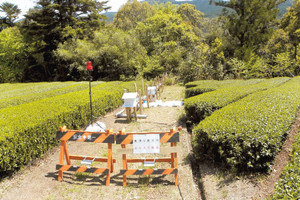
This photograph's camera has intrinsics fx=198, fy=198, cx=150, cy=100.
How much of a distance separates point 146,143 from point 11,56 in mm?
31928

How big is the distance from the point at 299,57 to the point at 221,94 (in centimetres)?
1425

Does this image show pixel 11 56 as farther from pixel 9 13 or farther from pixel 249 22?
pixel 249 22

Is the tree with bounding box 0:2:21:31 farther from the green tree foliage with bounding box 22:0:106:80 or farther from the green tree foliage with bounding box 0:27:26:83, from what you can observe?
the green tree foliage with bounding box 22:0:106:80

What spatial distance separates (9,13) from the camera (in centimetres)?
3603

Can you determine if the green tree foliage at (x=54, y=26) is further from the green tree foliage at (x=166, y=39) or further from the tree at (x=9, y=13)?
the tree at (x=9, y=13)

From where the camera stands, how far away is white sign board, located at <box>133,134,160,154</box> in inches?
152

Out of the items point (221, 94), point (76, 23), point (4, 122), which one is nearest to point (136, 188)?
point (4, 122)

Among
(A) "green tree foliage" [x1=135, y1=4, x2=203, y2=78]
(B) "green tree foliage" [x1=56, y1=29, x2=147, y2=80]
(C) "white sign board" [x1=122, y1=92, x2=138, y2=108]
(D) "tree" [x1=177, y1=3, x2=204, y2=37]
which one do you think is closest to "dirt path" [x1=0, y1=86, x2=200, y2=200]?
(C) "white sign board" [x1=122, y1=92, x2=138, y2=108]

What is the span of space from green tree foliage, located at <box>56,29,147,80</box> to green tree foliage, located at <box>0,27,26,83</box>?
9863 millimetres

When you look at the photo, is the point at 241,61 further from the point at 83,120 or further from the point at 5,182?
the point at 5,182

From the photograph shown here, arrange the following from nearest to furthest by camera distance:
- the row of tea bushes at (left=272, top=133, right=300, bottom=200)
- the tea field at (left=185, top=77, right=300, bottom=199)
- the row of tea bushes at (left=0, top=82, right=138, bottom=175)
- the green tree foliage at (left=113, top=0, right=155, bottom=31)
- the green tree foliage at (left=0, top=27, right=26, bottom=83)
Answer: the row of tea bushes at (left=272, top=133, right=300, bottom=200), the tea field at (left=185, top=77, right=300, bottom=199), the row of tea bushes at (left=0, top=82, right=138, bottom=175), the green tree foliage at (left=0, top=27, right=26, bottom=83), the green tree foliage at (left=113, top=0, right=155, bottom=31)

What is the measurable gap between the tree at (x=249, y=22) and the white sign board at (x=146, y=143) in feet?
62.6

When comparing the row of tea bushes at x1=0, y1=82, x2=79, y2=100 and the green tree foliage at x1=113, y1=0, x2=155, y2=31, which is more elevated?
the green tree foliage at x1=113, y1=0, x2=155, y2=31

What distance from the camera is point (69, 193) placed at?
12.7 ft
